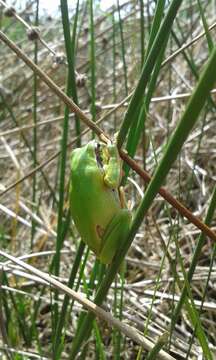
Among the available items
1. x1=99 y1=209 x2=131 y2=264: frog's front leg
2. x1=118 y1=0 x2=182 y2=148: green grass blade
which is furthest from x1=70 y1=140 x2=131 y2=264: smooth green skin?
x1=118 y1=0 x2=182 y2=148: green grass blade

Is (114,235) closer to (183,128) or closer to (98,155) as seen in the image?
(98,155)

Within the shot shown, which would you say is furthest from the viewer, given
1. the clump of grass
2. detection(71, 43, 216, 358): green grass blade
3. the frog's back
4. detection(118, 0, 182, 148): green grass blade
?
the frog's back

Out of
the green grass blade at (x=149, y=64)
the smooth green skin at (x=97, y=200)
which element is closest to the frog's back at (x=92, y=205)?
the smooth green skin at (x=97, y=200)

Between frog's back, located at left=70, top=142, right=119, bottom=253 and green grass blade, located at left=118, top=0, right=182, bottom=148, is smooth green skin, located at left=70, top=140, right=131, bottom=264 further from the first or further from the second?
green grass blade, located at left=118, top=0, right=182, bottom=148

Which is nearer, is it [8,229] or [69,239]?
[69,239]

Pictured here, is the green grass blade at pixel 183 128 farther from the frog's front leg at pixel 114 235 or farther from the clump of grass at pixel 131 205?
the frog's front leg at pixel 114 235

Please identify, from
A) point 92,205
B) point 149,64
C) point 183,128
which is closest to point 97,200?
point 92,205

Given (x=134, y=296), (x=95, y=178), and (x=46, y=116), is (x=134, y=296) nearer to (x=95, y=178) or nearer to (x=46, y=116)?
(x=95, y=178)

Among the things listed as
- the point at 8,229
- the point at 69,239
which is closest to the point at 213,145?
the point at 69,239
